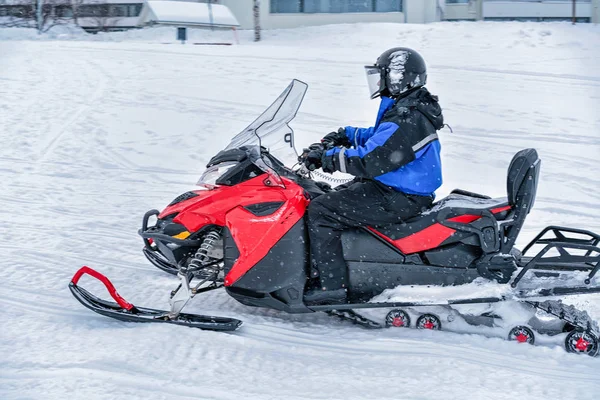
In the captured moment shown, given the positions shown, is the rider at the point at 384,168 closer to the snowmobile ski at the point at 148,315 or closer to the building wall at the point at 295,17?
the snowmobile ski at the point at 148,315

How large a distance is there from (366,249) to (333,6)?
70.3ft

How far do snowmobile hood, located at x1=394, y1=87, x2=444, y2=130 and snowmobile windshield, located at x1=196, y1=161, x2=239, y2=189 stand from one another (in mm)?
990

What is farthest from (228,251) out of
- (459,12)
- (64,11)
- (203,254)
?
(459,12)

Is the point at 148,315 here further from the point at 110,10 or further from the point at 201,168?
the point at 110,10

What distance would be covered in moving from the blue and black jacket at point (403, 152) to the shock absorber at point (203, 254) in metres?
0.77

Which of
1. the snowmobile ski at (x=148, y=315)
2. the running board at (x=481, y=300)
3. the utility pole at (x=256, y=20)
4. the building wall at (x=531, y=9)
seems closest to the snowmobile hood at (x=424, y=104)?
the running board at (x=481, y=300)

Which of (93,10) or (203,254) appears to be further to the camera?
(93,10)

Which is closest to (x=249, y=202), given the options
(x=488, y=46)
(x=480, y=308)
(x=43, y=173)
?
(x=480, y=308)

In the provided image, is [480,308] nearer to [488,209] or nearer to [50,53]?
[488,209]

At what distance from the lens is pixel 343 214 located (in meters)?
3.99

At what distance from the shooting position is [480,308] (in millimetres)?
3953

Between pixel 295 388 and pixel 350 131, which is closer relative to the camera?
pixel 295 388

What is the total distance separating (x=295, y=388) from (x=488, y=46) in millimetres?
15620

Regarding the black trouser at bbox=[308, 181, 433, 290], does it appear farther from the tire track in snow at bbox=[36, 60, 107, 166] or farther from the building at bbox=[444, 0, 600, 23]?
the building at bbox=[444, 0, 600, 23]
